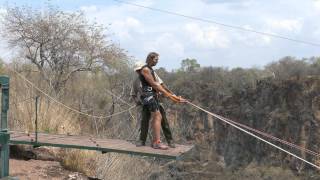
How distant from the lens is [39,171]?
9945 mm

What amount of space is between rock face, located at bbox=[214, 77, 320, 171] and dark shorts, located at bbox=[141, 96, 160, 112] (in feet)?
110

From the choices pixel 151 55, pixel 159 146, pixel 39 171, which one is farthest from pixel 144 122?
pixel 39 171

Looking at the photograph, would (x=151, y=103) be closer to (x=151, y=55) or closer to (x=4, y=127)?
(x=151, y=55)

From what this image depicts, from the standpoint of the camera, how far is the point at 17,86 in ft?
48.6

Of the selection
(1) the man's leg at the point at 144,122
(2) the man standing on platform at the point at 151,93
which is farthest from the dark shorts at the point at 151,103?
(1) the man's leg at the point at 144,122

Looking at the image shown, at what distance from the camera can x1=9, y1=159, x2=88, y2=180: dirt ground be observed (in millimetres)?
9609

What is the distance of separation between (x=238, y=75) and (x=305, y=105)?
9.56 m

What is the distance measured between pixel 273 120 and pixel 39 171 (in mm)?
38913

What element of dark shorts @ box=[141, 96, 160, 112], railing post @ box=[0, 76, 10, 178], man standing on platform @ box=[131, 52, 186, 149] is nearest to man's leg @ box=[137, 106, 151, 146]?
man standing on platform @ box=[131, 52, 186, 149]

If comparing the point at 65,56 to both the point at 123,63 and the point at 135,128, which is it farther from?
the point at 135,128

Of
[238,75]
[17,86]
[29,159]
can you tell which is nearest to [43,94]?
[17,86]

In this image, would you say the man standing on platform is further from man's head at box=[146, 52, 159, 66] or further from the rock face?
the rock face

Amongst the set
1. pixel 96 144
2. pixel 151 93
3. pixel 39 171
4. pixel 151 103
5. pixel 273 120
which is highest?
pixel 151 93

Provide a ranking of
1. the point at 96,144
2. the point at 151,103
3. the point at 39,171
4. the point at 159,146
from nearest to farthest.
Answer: the point at 151,103, the point at 159,146, the point at 96,144, the point at 39,171
